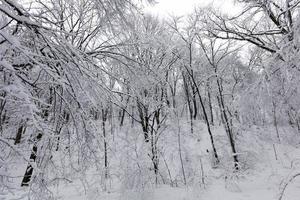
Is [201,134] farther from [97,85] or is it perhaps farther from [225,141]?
[97,85]

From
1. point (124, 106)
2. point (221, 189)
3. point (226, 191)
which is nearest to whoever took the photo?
point (124, 106)

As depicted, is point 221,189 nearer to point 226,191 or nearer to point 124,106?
point 226,191

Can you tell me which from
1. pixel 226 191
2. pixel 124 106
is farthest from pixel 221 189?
pixel 124 106

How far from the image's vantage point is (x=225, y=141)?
15.8m

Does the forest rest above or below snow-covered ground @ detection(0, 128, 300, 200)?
above

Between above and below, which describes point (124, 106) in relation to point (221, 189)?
above

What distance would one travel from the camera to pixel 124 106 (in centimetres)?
289

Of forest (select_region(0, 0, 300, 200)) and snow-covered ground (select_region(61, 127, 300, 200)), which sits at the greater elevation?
forest (select_region(0, 0, 300, 200))

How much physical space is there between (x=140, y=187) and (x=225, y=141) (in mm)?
10313

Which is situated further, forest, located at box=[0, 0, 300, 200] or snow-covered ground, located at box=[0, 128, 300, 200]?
snow-covered ground, located at box=[0, 128, 300, 200]

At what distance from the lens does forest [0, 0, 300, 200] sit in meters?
2.18

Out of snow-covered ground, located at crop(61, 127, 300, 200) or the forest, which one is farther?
snow-covered ground, located at crop(61, 127, 300, 200)

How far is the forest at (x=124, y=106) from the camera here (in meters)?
2.18

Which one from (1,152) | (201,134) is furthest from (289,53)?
(201,134)
